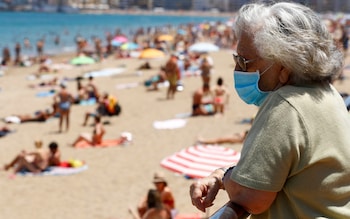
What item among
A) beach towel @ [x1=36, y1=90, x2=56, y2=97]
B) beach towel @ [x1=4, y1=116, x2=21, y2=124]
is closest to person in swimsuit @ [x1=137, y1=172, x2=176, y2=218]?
beach towel @ [x1=4, y1=116, x2=21, y2=124]

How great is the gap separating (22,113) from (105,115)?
231 cm

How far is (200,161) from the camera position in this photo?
6.40 meters

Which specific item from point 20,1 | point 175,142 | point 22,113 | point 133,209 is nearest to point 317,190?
point 133,209

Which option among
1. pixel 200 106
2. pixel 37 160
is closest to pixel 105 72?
pixel 200 106

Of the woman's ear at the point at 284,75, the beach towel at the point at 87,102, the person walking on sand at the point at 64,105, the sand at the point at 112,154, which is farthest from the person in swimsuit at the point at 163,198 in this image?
the beach towel at the point at 87,102

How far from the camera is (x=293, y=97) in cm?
119

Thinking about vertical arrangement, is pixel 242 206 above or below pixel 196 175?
above

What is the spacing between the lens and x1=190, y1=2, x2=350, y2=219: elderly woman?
116cm

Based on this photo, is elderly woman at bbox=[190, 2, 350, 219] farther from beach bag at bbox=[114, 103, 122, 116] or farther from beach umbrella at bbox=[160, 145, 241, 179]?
beach bag at bbox=[114, 103, 122, 116]

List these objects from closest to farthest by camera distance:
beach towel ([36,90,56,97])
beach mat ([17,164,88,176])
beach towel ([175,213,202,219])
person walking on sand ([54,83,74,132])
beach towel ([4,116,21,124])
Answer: beach towel ([175,213,202,219]) → beach mat ([17,164,88,176]) → person walking on sand ([54,83,74,132]) → beach towel ([4,116,21,124]) → beach towel ([36,90,56,97])

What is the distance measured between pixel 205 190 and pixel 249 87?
30 centimetres

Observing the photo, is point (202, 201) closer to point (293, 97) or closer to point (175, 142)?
point (293, 97)

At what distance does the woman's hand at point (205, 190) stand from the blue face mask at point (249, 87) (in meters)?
0.23

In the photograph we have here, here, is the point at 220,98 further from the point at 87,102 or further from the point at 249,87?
the point at 249,87
